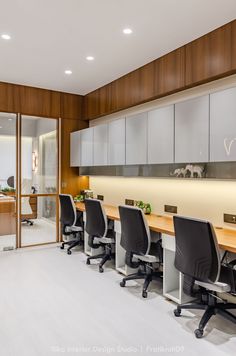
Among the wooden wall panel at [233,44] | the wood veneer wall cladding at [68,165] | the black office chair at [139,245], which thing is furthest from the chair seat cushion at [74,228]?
the wooden wall panel at [233,44]

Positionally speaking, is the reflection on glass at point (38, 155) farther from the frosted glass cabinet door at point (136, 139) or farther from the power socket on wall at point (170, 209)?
the power socket on wall at point (170, 209)

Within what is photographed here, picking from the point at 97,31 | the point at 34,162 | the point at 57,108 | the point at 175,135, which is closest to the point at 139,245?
the point at 175,135

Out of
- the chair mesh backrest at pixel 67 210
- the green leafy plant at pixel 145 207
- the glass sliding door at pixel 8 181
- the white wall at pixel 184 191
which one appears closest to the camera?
the white wall at pixel 184 191

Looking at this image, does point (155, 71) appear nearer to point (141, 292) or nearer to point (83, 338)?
point (141, 292)

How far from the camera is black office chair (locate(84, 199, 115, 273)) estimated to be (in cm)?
398

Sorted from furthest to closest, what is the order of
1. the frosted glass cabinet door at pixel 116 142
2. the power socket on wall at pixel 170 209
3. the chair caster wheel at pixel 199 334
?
the frosted glass cabinet door at pixel 116 142 → the power socket on wall at pixel 170 209 → the chair caster wheel at pixel 199 334

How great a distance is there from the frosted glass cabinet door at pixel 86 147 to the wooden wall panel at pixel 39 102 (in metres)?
0.73

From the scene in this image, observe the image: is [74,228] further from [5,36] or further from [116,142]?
[5,36]

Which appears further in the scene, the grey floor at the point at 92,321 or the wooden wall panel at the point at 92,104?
the wooden wall panel at the point at 92,104

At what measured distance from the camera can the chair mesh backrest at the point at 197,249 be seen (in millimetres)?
2352

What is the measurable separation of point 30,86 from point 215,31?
134 inches

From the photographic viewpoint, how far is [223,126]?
9.54ft

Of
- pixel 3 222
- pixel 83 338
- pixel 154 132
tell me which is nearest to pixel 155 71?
pixel 154 132

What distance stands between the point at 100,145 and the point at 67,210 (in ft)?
4.10
